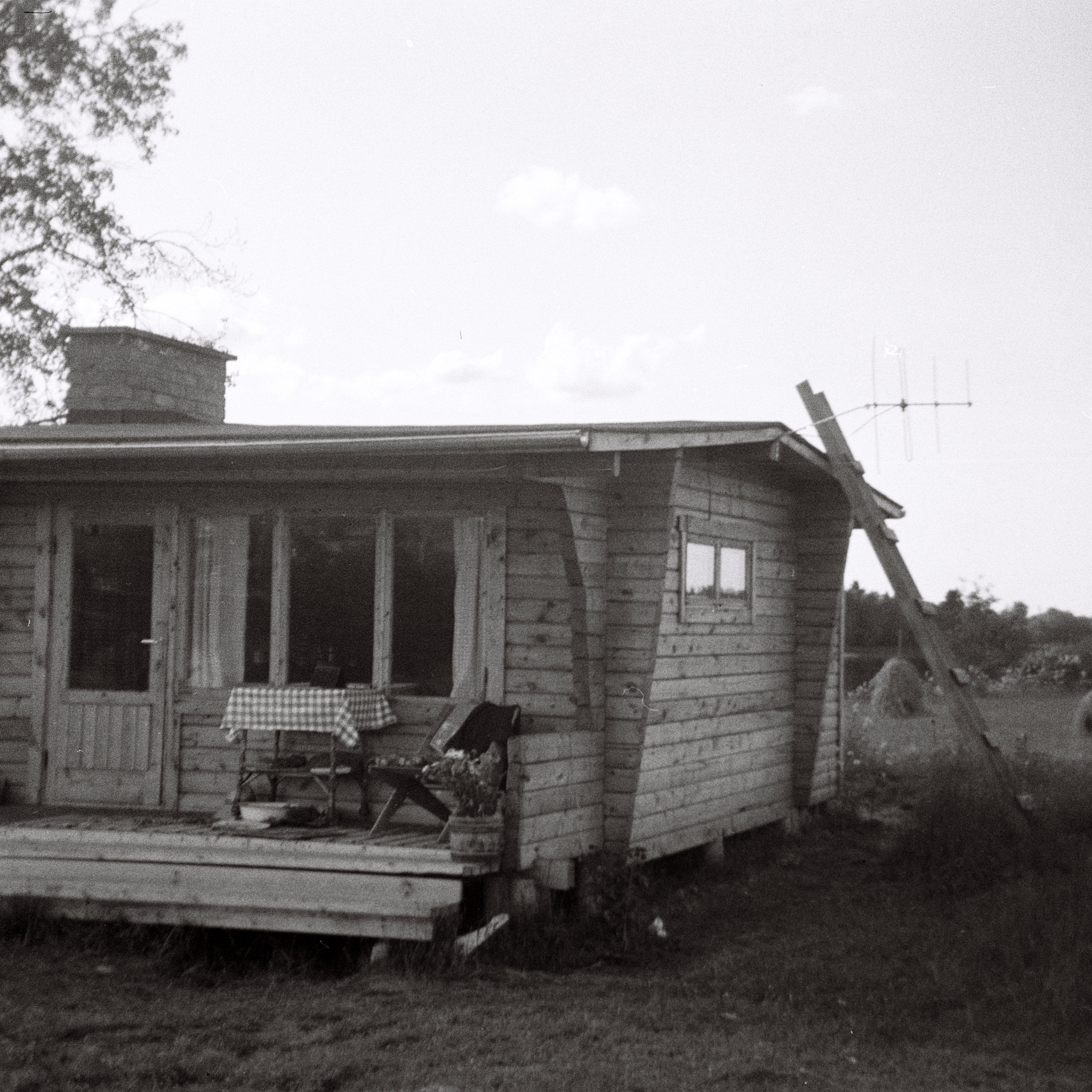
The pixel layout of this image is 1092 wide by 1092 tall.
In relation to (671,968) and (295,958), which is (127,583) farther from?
(671,968)

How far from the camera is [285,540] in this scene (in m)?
9.88

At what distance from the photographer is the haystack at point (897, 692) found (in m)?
21.3

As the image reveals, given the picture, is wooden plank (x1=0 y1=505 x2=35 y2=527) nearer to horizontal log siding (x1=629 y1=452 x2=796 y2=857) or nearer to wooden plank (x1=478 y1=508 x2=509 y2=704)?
wooden plank (x1=478 y1=508 x2=509 y2=704)

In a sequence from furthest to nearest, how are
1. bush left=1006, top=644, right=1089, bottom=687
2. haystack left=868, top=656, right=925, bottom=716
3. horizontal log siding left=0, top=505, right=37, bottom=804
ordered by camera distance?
bush left=1006, top=644, right=1089, bottom=687, haystack left=868, top=656, right=925, bottom=716, horizontal log siding left=0, top=505, right=37, bottom=804

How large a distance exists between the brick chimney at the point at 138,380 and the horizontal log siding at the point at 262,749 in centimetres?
378

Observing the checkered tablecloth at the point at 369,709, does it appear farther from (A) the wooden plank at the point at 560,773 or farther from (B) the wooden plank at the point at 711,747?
(B) the wooden plank at the point at 711,747

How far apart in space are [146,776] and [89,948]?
201 centimetres

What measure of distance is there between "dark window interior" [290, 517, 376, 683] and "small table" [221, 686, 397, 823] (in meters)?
0.26

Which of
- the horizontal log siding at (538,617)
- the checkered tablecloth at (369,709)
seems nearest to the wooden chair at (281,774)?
the checkered tablecloth at (369,709)

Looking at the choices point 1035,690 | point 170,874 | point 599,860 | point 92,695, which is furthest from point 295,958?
point 1035,690

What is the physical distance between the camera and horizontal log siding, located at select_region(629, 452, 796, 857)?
32.3ft

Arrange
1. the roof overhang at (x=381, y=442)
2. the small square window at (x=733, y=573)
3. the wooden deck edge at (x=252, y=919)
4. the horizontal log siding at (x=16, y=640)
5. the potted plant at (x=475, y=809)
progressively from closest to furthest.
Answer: the wooden deck edge at (x=252, y=919)
the potted plant at (x=475, y=809)
the roof overhang at (x=381, y=442)
the horizontal log siding at (x=16, y=640)
the small square window at (x=733, y=573)

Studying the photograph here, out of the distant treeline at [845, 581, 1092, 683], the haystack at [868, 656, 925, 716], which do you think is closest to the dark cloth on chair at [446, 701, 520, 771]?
the haystack at [868, 656, 925, 716]

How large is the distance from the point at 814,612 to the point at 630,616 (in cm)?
369
